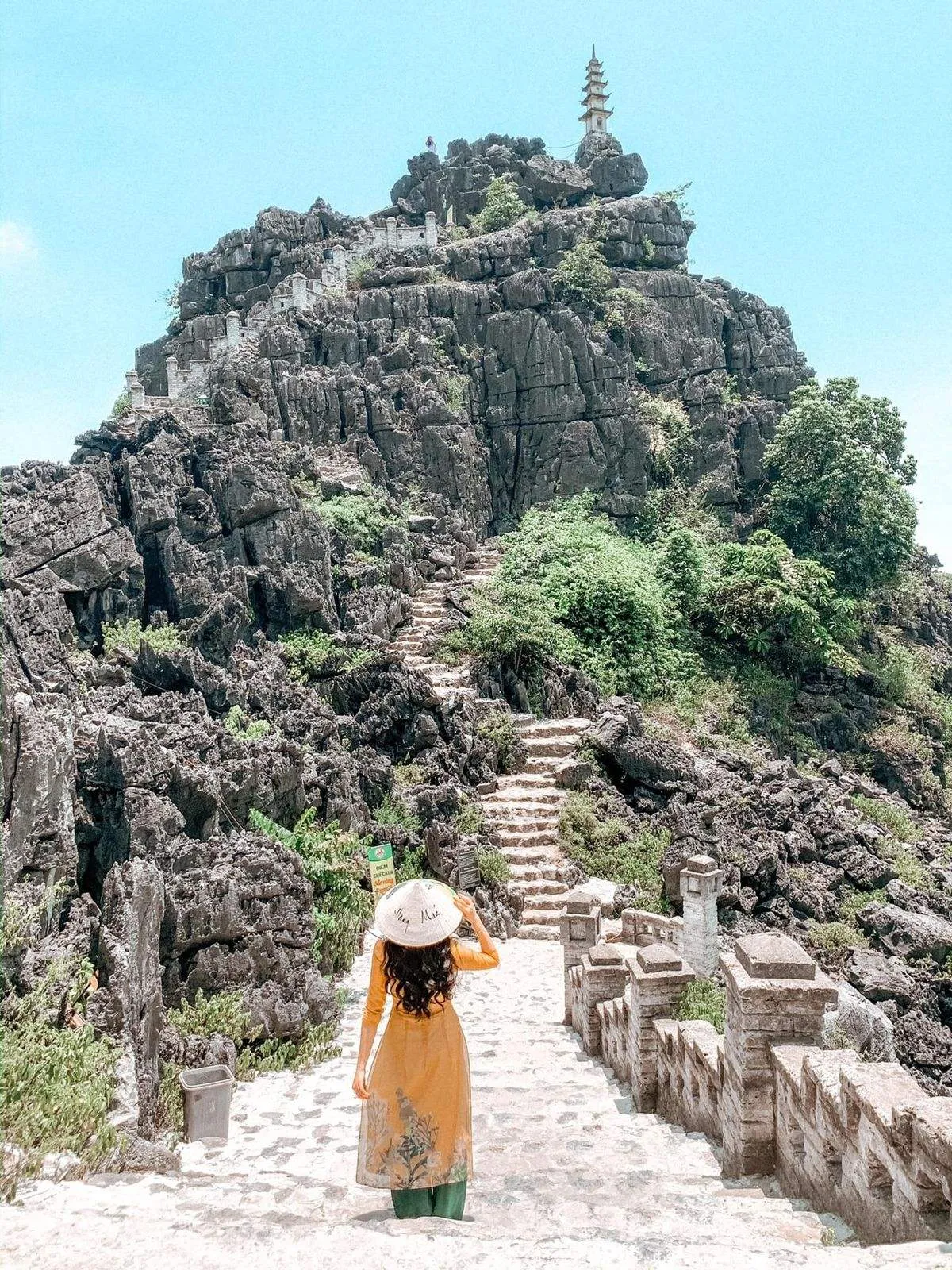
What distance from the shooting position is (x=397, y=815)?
44.9 ft

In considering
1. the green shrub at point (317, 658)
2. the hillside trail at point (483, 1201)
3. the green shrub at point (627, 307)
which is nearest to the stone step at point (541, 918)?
the hillside trail at point (483, 1201)

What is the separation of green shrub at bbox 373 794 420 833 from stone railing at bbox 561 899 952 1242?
671 centimetres

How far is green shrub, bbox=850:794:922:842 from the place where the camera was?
16.7m

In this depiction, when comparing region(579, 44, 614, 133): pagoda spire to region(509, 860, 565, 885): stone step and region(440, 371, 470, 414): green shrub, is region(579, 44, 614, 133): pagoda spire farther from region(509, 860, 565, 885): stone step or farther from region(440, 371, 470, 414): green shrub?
region(509, 860, 565, 885): stone step

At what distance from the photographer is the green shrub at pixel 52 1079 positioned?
14.0 feet

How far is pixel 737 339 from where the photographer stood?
92.9ft

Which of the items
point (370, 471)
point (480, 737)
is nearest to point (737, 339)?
point (370, 471)

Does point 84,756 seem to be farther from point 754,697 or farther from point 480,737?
point 754,697

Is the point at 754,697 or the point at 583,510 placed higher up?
the point at 583,510


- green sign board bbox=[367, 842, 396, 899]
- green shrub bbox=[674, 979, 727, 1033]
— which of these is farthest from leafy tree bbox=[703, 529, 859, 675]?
green shrub bbox=[674, 979, 727, 1033]

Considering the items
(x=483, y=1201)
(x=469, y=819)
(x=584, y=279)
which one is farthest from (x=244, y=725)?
(x=584, y=279)

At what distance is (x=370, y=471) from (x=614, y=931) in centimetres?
1662

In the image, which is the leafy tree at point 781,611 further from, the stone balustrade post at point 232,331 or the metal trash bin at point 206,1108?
the metal trash bin at point 206,1108

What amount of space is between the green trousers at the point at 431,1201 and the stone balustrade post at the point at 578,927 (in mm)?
5776
